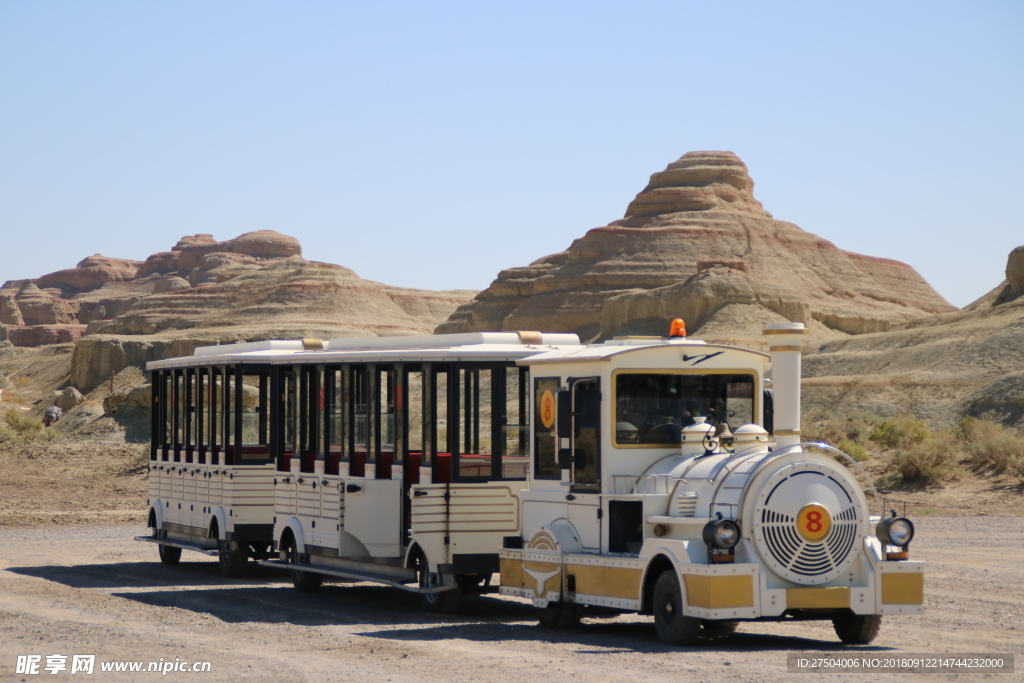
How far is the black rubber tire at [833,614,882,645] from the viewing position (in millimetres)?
11086

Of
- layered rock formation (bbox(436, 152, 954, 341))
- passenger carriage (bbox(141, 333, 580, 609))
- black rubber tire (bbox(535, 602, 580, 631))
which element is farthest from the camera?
layered rock formation (bbox(436, 152, 954, 341))

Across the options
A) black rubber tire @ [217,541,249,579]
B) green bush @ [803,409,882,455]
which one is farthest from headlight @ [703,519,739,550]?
green bush @ [803,409,882,455]

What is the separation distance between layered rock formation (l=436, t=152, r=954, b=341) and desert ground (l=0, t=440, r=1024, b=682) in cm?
7870

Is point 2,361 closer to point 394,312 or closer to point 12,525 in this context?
point 394,312

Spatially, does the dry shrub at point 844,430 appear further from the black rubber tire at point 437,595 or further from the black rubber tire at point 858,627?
the black rubber tire at point 858,627

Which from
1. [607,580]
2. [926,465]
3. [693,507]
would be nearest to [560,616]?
[607,580]

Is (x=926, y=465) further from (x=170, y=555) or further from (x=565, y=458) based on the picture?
(x=565, y=458)

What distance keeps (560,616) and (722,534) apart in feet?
8.26

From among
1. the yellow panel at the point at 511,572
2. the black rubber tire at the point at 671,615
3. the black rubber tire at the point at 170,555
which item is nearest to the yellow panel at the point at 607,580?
the black rubber tire at the point at 671,615

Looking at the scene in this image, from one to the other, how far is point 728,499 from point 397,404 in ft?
16.8

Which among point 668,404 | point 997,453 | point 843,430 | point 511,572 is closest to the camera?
point 668,404

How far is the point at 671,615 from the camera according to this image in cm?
1095

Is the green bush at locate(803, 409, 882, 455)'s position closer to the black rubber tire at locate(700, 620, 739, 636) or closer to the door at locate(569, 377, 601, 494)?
the black rubber tire at locate(700, 620, 739, 636)

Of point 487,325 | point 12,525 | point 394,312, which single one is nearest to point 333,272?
point 394,312
